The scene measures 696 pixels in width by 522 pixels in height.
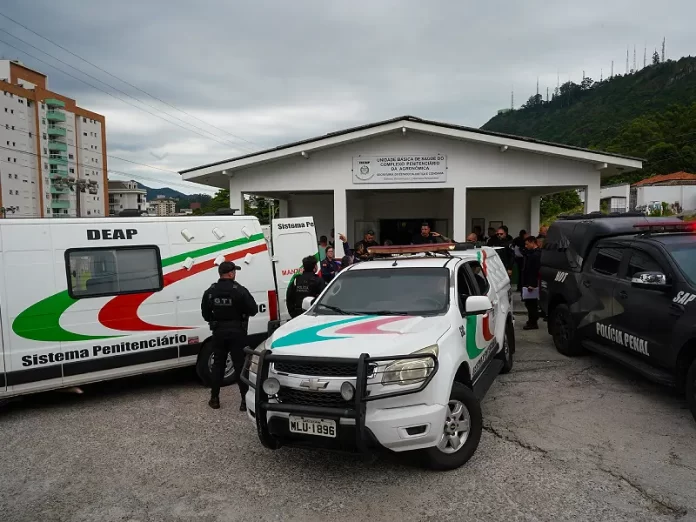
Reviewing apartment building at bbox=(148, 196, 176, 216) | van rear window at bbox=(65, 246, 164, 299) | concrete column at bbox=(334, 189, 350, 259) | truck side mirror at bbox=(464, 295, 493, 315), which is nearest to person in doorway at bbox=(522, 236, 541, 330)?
concrete column at bbox=(334, 189, 350, 259)

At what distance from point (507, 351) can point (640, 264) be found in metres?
1.99

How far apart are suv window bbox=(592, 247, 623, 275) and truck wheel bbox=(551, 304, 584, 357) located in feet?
3.03

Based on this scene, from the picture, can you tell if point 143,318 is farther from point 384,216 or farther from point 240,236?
point 384,216

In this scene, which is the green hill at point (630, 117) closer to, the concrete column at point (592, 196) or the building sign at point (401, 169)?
the concrete column at point (592, 196)

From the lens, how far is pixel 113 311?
660 cm

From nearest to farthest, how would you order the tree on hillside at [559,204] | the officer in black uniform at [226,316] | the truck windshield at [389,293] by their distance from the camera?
the truck windshield at [389,293], the officer in black uniform at [226,316], the tree on hillside at [559,204]

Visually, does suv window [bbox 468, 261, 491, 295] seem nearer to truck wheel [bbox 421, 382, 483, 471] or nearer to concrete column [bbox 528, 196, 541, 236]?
truck wheel [bbox 421, 382, 483, 471]

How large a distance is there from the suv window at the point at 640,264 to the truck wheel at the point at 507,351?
1.69 metres

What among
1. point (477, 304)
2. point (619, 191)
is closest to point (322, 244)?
point (477, 304)

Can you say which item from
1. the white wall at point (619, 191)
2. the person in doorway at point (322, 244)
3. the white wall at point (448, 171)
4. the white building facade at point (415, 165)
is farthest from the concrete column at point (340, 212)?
the white wall at point (619, 191)

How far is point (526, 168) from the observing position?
1384 centimetres

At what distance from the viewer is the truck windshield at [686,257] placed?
18.7 ft

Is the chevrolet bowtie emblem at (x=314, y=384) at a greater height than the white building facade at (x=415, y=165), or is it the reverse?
the white building facade at (x=415, y=165)

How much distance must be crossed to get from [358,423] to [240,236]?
4.43m
